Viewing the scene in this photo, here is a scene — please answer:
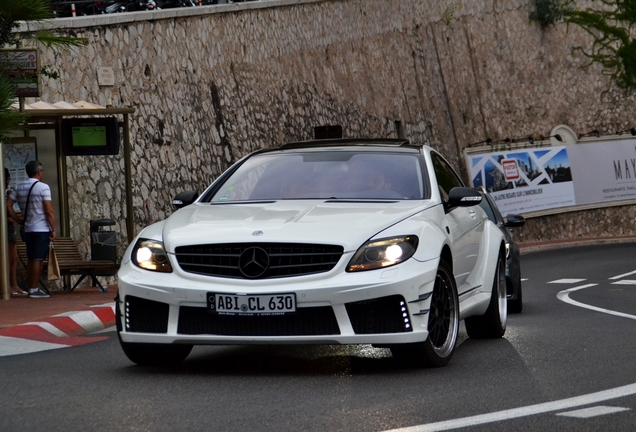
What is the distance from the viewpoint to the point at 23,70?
14.9 m

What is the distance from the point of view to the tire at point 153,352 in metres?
7.67

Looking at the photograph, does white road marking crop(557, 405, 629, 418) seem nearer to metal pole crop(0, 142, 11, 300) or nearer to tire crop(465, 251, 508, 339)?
tire crop(465, 251, 508, 339)

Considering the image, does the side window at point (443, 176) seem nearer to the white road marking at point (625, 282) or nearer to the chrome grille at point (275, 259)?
the chrome grille at point (275, 259)

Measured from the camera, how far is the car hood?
7.28 metres

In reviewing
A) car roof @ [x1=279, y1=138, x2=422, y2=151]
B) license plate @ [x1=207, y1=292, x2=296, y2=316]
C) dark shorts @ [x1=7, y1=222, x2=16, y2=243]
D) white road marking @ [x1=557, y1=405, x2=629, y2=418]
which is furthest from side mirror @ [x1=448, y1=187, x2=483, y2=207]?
dark shorts @ [x1=7, y1=222, x2=16, y2=243]

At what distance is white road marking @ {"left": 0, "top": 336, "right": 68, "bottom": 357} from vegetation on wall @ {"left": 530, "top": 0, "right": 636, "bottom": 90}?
34.0 meters

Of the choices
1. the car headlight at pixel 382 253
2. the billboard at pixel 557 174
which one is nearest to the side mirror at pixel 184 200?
the car headlight at pixel 382 253

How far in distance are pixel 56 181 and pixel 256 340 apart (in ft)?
36.0

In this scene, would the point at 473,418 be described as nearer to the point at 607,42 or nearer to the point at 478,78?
the point at 478,78

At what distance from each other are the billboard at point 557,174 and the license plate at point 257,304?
2787 cm

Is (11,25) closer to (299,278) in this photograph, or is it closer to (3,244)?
(3,244)

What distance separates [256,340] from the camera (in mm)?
7215

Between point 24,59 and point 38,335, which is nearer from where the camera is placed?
point 38,335

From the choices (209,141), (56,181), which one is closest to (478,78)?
(209,141)
